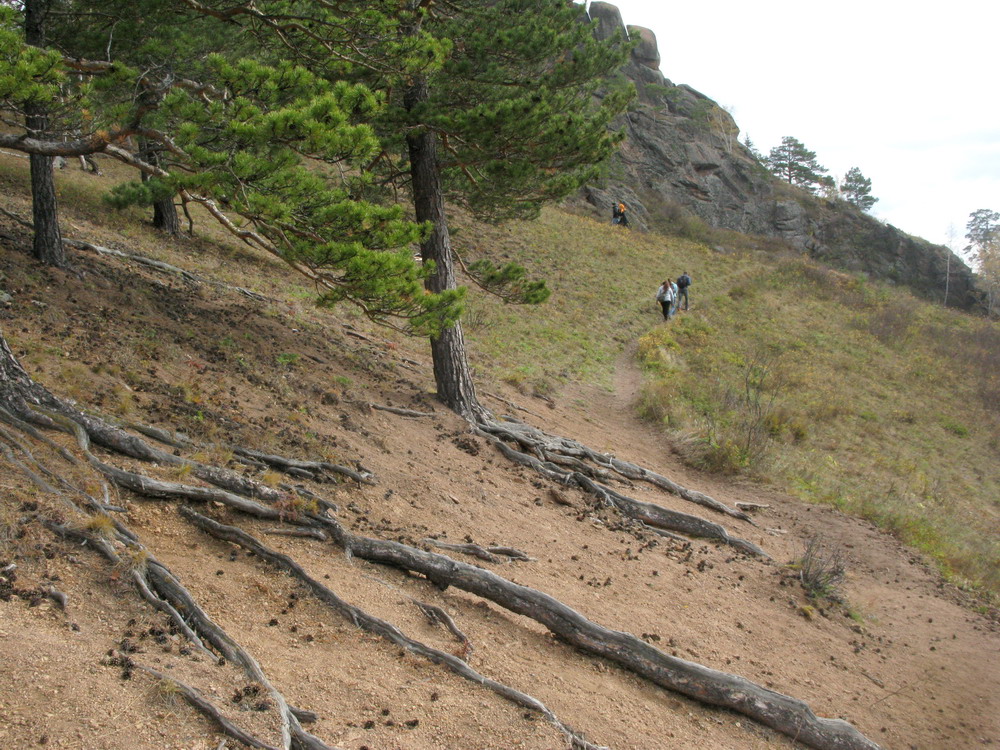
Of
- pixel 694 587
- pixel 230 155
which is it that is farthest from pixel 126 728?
pixel 694 587

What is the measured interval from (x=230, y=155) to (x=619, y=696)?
4948mm

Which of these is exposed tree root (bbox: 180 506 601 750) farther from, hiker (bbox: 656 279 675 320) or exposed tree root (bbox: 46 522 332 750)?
hiker (bbox: 656 279 675 320)

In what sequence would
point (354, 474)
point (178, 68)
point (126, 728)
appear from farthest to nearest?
point (178, 68), point (354, 474), point (126, 728)

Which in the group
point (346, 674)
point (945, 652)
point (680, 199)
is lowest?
point (945, 652)

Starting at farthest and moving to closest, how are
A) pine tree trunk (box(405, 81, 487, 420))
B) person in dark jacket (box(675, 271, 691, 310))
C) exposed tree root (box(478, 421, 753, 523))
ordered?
1. person in dark jacket (box(675, 271, 691, 310))
2. exposed tree root (box(478, 421, 753, 523))
3. pine tree trunk (box(405, 81, 487, 420))

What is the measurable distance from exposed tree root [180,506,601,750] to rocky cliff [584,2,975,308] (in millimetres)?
42337

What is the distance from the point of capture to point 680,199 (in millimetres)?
45344

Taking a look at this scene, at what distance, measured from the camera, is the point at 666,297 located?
22750mm

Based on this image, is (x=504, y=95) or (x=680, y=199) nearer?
(x=504, y=95)

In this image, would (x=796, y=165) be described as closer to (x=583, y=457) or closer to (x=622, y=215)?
(x=622, y=215)

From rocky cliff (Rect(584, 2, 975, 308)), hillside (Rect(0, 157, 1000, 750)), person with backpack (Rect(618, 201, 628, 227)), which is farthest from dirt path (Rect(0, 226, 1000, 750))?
rocky cliff (Rect(584, 2, 975, 308))

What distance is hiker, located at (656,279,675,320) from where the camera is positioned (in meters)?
22.7

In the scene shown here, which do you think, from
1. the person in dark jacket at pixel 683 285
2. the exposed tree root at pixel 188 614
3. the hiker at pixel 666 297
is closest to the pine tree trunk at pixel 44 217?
the exposed tree root at pixel 188 614

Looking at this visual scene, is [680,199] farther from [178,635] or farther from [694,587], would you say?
[178,635]
